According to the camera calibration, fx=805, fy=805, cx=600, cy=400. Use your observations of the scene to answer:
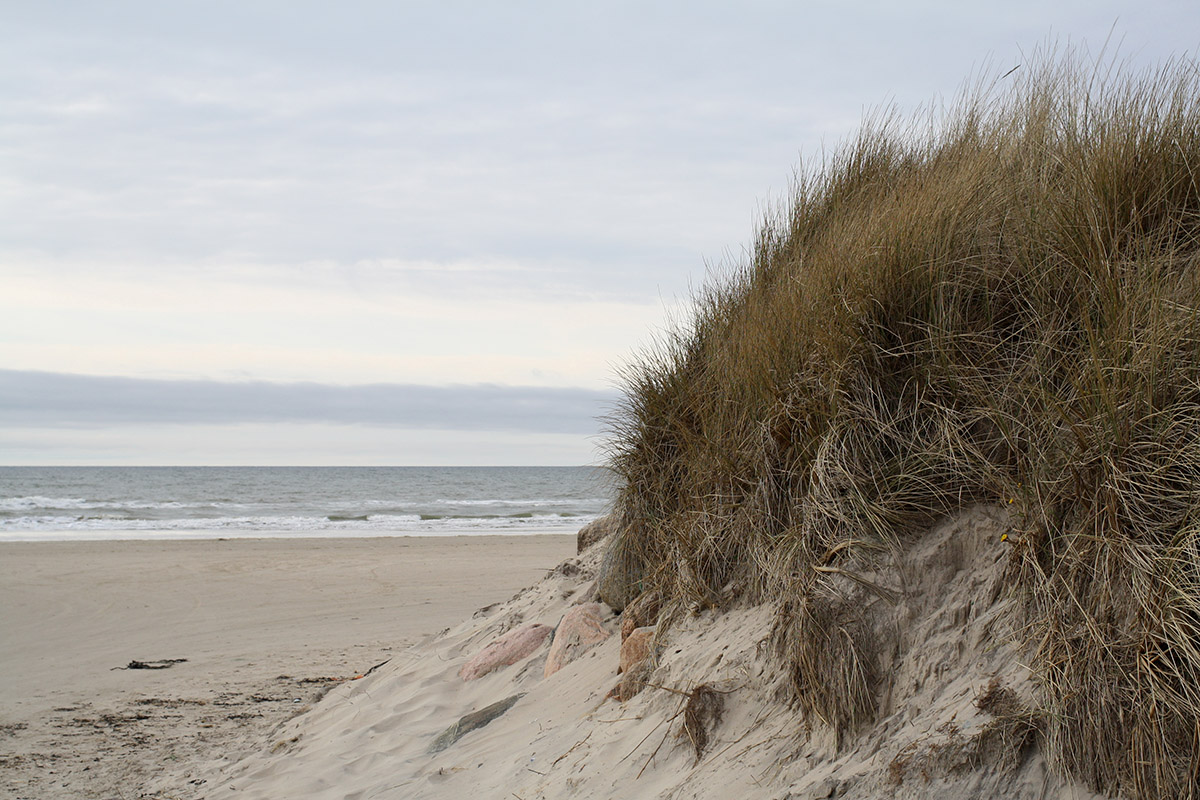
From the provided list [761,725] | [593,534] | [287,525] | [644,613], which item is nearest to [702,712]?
[761,725]

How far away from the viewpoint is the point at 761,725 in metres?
2.90

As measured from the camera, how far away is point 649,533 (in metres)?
4.55

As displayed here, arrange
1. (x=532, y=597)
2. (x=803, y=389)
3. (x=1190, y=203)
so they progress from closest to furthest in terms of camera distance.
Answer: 1. (x=1190, y=203)
2. (x=803, y=389)
3. (x=532, y=597)

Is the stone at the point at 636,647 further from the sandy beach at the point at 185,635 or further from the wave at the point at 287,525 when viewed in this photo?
the wave at the point at 287,525

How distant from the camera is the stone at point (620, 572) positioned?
15.3 feet

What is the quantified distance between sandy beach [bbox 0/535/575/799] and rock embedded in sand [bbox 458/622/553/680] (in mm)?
1590

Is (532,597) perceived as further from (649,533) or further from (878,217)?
(878,217)

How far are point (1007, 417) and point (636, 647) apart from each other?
79.4 inches

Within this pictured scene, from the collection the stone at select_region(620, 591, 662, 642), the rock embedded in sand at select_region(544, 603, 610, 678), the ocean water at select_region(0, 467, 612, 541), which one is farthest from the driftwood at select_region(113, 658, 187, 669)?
the ocean water at select_region(0, 467, 612, 541)

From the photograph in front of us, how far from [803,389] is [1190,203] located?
154 cm

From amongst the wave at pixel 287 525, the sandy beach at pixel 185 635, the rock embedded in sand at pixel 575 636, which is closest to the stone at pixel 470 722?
the rock embedded in sand at pixel 575 636

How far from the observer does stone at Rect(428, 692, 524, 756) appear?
14.0 ft

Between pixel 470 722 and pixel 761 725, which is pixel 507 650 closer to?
pixel 470 722

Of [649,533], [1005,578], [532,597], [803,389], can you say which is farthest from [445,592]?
[1005,578]
